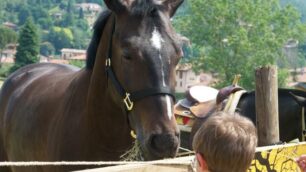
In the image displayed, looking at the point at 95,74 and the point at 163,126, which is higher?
the point at 95,74

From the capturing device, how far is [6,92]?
221 inches

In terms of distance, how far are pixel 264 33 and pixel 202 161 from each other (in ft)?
162

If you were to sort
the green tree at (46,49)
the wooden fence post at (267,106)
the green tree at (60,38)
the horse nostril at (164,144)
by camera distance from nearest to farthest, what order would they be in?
the horse nostril at (164,144), the wooden fence post at (267,106), the green tree at (46,49), the green tree at (60,38)

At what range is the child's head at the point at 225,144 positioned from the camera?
5.93 feet

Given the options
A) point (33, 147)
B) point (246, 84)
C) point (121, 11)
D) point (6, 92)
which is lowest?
point (246, 84)

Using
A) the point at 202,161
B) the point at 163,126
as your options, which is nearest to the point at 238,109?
the point at 163,126

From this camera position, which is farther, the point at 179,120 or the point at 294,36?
the point at 294,36

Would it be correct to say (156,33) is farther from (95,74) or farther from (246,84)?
(246,84)

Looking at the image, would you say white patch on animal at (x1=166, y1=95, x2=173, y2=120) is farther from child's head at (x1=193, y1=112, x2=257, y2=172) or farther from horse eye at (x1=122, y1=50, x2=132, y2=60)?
child's head at (x1=193, y1=112, x2=257, y2=172)

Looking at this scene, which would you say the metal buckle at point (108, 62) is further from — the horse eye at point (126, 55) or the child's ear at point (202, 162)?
the child's ear at point (202, 162)

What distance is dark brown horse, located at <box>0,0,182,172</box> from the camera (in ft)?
10.4

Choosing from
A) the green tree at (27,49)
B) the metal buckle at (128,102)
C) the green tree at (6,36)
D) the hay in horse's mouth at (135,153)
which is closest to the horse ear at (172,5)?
the metal buckle at (128,102)

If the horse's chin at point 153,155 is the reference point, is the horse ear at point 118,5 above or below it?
above

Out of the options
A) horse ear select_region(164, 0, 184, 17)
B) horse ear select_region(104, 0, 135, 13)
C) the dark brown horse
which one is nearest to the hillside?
the dark brown horse
